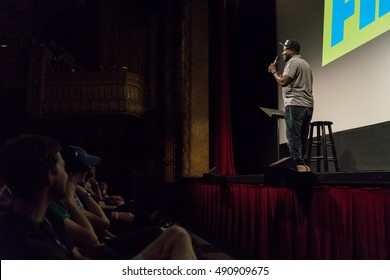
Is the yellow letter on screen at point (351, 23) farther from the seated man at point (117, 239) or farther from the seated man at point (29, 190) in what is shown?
the seated man at point (29, 190)

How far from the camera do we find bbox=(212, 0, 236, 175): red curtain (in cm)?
474

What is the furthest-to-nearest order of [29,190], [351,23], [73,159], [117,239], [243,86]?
[243,86] → [351,23] → [117,239] → [73,159] → [29,190]

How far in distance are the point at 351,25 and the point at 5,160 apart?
88.8 inches

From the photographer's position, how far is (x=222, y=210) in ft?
10.5

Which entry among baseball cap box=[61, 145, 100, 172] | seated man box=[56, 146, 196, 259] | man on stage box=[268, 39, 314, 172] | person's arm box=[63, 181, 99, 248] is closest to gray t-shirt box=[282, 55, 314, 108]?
man on stage box=[268, 39, 314, 172]

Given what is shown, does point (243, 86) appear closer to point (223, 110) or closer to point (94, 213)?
point (223, 110)

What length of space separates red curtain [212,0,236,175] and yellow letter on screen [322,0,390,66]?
190 cm

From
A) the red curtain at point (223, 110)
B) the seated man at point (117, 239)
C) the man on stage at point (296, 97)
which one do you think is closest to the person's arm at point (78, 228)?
the seated man at point (117, 239)

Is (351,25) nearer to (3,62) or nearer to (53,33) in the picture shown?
(3,62)

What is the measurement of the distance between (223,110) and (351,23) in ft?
7.92

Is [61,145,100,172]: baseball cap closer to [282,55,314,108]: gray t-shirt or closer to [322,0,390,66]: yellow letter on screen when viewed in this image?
[282,55,314,108]: gray t-shirt

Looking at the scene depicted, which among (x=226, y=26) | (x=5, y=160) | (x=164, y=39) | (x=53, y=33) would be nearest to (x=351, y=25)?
(x=5, y=160)

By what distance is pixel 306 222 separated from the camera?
185 cm

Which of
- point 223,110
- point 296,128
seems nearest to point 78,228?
point 296,128
